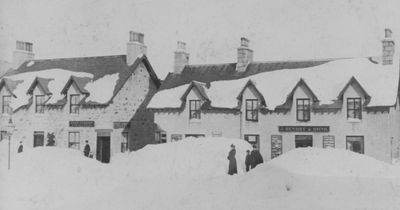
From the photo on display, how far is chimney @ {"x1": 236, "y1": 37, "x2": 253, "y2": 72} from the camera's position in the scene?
32.9 meters

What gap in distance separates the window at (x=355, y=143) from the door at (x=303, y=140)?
210cm

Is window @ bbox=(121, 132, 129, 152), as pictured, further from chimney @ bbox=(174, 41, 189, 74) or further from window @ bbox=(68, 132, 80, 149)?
chimney @ bbox=(174, 41, 189, 74)

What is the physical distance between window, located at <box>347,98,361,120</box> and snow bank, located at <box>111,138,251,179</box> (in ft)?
22.1

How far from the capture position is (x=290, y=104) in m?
29.3

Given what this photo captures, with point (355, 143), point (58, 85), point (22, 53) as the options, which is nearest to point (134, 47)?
point (58, 85)

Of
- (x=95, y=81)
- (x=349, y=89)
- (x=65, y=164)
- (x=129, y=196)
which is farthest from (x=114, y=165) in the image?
(x=349, y=89)

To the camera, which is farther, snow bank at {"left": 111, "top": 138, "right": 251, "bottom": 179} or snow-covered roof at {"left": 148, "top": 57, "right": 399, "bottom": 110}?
snow-covered roof at {"left": 148, "top": 57, "right": 399, "bottom": 110}

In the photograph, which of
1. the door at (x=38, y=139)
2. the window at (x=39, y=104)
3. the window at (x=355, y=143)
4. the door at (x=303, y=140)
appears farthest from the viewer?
the window at (x=39, y=104)

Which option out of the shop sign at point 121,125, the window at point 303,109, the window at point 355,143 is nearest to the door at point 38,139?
the shop sign at point 121,125

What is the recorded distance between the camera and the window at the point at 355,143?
2781 centimetres

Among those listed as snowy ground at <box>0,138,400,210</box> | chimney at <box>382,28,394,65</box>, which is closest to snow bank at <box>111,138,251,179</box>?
snowy ground at <box>0,138,400,210</box>

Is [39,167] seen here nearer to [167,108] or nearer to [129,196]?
[129,196]

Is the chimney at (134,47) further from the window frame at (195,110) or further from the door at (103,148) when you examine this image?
the window frame at (195,110)

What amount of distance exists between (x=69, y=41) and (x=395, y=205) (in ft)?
72.3
